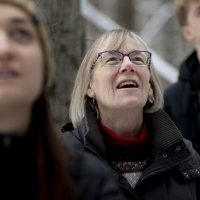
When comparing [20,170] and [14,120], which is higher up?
[14,120]

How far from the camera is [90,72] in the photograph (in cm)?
339

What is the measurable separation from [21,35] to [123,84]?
Result: 128cm

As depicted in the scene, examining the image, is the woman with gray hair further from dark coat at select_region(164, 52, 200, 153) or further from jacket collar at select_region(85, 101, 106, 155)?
dark coat at select_region(164, 52, 200, 153)

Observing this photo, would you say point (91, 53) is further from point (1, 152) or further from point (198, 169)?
point (1, 152)

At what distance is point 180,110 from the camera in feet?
13.4

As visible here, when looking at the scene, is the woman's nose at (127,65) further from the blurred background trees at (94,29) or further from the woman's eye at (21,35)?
the woman's eye at (21,35)

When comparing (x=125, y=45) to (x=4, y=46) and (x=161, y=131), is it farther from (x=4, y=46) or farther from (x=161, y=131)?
A: (x=4, y=46)

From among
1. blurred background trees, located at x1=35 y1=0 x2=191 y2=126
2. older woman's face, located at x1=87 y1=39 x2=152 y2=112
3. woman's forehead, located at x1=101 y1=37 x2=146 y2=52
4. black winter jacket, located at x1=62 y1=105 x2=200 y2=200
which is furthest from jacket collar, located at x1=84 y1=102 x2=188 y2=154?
blurred background trees, located at x1=35 y1=0 x2=191 y2=126

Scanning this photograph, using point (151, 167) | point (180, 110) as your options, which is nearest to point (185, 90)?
point (180, 110)

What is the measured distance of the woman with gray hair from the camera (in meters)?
3.06

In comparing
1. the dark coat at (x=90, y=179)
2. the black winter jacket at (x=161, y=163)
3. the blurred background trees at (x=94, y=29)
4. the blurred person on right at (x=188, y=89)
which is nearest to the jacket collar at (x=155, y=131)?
the black winter jacket at (x=161, y=163)

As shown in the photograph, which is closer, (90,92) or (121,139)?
(121,139)

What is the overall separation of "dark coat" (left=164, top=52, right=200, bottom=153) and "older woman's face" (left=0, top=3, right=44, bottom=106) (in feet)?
7.08

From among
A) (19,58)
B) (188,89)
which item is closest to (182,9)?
(188,89)
